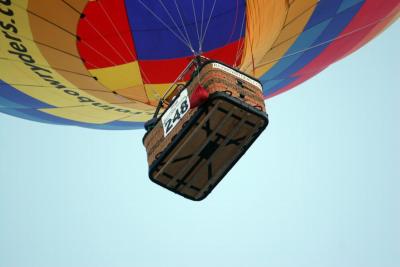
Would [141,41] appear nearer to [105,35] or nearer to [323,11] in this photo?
[105,35]

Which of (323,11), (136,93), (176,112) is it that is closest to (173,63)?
(136,93)

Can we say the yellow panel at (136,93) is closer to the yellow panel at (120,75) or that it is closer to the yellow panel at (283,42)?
the yellow panel at (120,75)

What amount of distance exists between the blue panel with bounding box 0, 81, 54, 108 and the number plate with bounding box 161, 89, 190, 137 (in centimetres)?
342

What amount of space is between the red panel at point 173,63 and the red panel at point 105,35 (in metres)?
0.23

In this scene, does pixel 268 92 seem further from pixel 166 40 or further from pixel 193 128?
pixel 193 128

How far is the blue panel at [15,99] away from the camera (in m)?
10.2

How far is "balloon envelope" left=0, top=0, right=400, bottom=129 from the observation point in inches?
344

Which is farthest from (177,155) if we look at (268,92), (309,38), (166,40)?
(268,92)

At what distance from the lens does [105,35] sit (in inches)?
353

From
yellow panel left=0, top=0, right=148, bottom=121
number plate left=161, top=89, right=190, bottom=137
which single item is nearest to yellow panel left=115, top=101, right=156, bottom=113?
yellow panel left=0, top=0, right=148, bottom=121

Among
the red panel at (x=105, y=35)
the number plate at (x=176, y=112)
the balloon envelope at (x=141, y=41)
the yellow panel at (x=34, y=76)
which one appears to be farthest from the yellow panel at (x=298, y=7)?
the yellow panel at (x=34, y=76)

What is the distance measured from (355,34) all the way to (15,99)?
177 inches

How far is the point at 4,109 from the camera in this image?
435 inches

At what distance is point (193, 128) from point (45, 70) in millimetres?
3056
